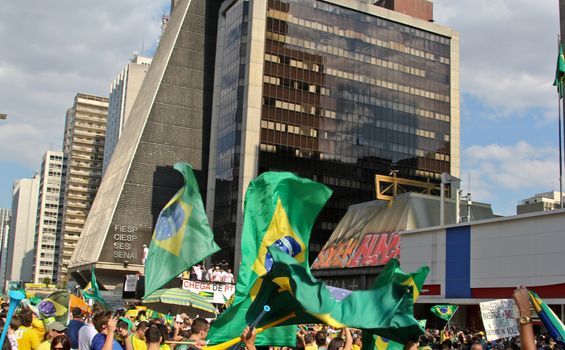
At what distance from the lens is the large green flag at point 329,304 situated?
7.70m

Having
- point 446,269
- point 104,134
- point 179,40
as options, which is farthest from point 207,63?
point 104,134

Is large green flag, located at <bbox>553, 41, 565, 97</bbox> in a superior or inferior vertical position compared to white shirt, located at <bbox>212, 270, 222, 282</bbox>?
superior

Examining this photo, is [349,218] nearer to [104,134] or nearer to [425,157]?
[425,157]

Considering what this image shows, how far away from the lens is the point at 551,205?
12238 cm

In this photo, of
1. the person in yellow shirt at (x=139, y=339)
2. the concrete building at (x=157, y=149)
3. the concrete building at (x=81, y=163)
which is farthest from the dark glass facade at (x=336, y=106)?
the concrete building at (x=81, y=163)

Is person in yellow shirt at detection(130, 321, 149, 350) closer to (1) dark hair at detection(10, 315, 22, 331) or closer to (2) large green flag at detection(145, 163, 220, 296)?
(1) dark hair at detection(10, 315, 22, 331)

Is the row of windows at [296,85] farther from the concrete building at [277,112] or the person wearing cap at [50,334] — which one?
the person wearing cap at [50,334]

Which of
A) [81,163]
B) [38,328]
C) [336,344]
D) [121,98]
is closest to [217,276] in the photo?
[38,328]

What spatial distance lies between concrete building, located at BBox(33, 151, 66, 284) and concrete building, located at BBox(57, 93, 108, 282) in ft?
14.3

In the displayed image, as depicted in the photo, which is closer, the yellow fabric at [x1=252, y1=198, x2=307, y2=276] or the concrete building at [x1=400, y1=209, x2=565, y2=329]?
the yellow fabric at [x1=252, y1=198, x2=307, y2=276]

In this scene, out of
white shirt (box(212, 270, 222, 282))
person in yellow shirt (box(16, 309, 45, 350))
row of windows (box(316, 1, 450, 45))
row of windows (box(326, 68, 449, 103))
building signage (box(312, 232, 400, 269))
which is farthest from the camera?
row of windows (box(316, 1, 450, 45))

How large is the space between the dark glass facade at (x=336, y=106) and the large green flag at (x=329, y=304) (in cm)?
6757

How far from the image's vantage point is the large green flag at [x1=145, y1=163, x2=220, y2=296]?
15.2 m

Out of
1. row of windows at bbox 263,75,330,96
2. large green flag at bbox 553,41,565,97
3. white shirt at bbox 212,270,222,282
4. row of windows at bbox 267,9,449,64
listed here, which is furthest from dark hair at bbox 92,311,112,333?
row of windows at bbox 267,9,449,64
